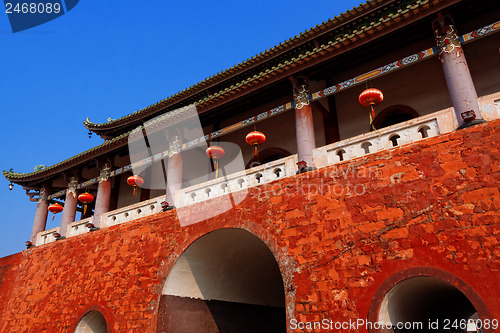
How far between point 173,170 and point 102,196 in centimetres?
284

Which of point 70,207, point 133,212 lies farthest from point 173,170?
point 70,207

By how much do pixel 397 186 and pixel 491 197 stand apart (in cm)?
125

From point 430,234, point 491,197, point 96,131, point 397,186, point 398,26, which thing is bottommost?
point 430,234

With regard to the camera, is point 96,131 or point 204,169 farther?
point 96,131

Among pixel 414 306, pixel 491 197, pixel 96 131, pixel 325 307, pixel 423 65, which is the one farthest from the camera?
pixel 96 131

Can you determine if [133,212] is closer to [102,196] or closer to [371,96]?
[102,196]

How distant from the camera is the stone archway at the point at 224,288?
802 centimetres

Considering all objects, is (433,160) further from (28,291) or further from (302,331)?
(28,291)

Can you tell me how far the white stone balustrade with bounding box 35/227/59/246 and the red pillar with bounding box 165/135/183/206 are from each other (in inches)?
173

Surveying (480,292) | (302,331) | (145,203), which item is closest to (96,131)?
(145,203)

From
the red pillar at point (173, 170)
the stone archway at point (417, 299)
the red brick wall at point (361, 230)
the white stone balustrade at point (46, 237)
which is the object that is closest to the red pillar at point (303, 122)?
the red brick wall at point (361, 230)

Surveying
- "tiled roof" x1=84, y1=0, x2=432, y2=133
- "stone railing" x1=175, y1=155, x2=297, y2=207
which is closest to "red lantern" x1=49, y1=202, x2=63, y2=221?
"tiled roof" x1=84, y1=0, x2=432, y2=133

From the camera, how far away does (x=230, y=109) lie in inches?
383

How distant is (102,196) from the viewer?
1083cm
